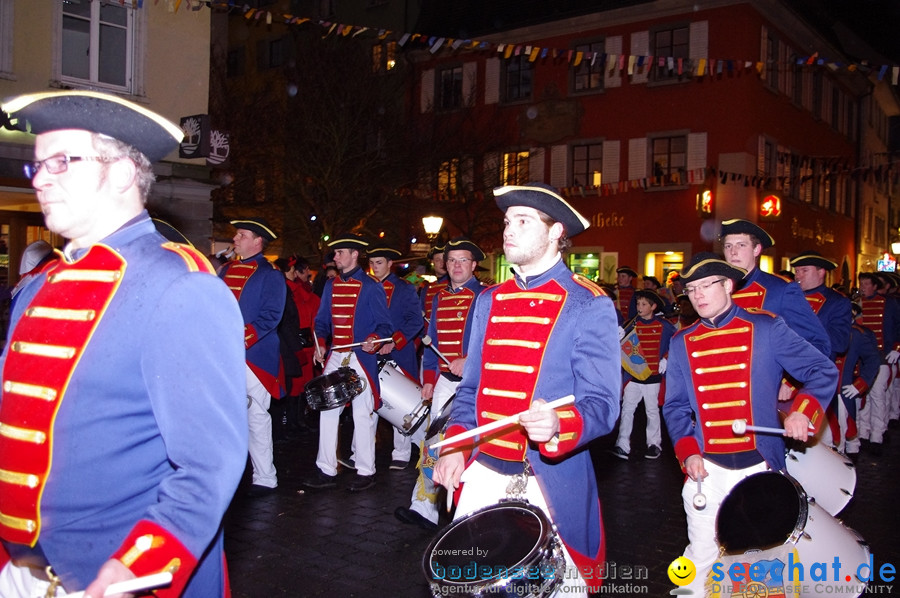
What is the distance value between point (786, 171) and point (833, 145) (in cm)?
789

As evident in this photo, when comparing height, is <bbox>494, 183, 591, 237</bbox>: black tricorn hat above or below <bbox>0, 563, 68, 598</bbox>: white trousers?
above

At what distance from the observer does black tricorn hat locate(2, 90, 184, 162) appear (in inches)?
81.9

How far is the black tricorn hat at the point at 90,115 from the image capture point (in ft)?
6.82

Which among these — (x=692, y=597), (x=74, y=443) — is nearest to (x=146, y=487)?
(x=74, y=443)

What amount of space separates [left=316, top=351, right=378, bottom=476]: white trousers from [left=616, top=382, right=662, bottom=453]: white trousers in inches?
→ 139

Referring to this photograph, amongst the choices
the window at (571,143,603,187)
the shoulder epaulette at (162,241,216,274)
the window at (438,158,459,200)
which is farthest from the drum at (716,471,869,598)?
the window at (571,143,603,187)

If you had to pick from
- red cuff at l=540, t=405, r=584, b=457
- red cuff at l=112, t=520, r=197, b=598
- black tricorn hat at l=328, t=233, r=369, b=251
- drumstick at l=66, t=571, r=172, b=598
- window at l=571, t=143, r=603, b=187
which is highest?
window at l=571, t=143, r=603, b=187

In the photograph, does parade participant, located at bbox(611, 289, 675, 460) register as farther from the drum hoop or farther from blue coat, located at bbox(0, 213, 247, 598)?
blue coat, located at bbox(0, 213, 247, 598)

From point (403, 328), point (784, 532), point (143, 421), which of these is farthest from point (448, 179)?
point (143, 421)

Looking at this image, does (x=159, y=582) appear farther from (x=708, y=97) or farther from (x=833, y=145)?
(x=833, y=145)

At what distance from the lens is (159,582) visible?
183 cm

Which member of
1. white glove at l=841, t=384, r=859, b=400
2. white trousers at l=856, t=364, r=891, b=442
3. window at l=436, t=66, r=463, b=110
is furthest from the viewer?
window at l=436, t=66, r=463, b=110

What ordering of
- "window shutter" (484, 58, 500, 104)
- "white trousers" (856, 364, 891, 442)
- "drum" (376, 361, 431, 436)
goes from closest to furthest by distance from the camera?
"drum" (376, 361, 431, 436)
"white trousers" (856, 364, 891, 442)
"window shutter" (484, 58, 500, 104)

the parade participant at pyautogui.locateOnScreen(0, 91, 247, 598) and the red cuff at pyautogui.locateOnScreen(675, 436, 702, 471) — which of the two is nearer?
the parade participant at pyautogui.locateOnScreen(0, 91, 247, 598)
